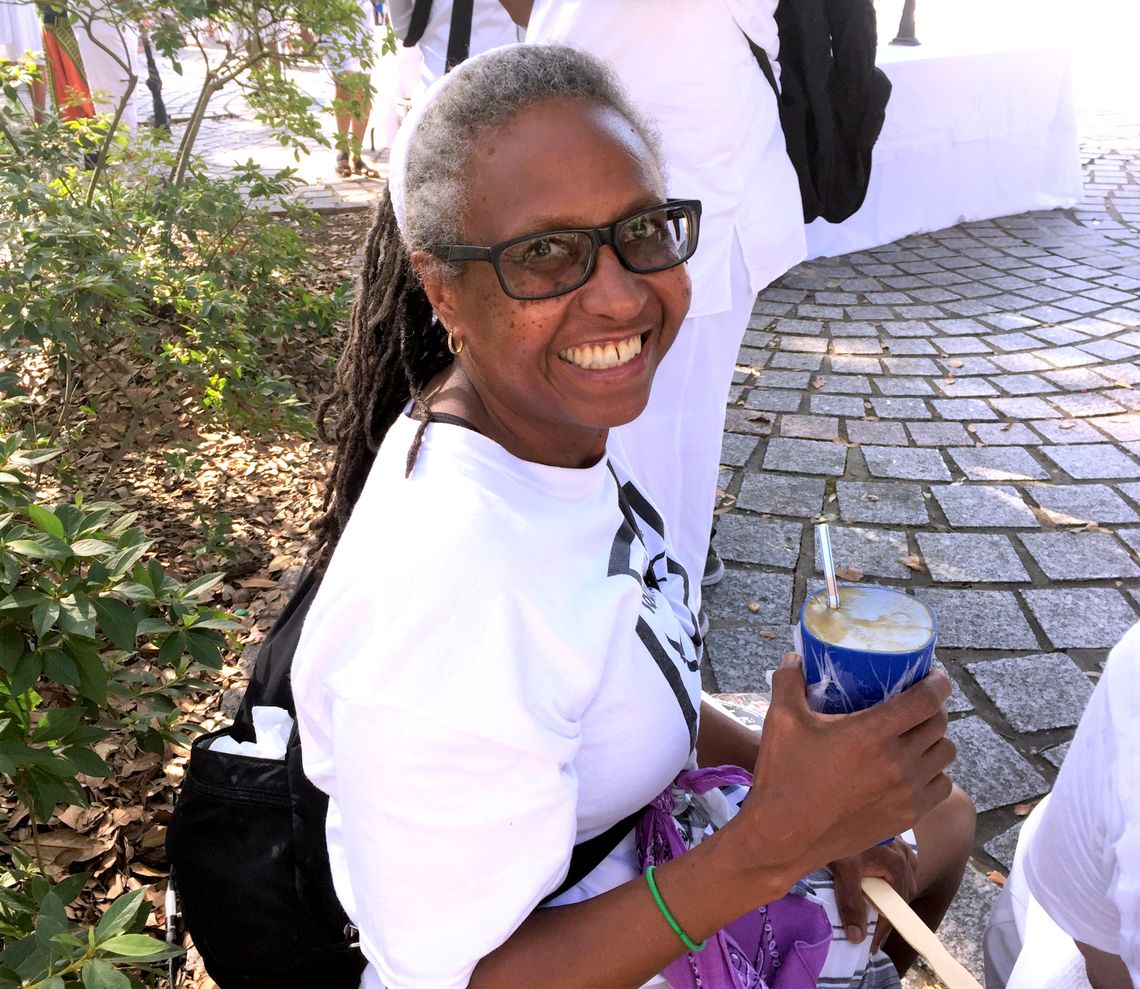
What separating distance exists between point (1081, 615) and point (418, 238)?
9.21 ft

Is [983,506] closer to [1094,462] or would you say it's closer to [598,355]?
[1094,462]

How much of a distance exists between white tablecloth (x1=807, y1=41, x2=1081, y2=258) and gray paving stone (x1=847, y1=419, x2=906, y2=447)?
2660mm

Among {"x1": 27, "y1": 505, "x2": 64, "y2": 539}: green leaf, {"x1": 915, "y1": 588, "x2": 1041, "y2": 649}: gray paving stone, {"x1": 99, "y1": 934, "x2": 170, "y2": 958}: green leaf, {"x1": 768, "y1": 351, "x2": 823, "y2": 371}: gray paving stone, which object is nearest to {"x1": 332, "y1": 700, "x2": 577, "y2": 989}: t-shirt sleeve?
{"x1": 99, "y1": 934, "x2": 170, "y2": 958}: green leaf

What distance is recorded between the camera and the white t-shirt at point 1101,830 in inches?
44.1

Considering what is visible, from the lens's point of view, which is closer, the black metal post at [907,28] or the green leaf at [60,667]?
the green leaf at [60,667]

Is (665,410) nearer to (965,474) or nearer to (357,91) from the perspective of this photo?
(965,474)

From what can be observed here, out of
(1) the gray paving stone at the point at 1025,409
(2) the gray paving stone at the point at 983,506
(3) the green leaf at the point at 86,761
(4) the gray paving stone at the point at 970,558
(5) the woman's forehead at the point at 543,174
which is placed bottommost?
(4) the gray paving stone at the point at 970,558

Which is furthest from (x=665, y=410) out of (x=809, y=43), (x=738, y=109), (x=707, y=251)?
(x=809, y=43)

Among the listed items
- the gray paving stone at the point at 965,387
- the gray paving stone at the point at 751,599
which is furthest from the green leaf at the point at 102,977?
the gray paving stone at the point at 965,387

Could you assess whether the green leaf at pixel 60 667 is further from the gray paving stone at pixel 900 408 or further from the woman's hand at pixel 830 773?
the gray paving stone at pixel 900 408

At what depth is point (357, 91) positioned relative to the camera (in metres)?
4.19

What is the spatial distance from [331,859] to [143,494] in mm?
2794

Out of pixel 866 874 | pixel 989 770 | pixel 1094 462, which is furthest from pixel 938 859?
pixel 1094 462

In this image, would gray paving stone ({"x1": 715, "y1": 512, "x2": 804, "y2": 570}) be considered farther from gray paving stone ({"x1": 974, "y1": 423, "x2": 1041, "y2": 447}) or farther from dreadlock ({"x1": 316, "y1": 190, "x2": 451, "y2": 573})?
dreadlock ({"x1": 316, "y1": 190, "x2": 451, "y2": 573})
